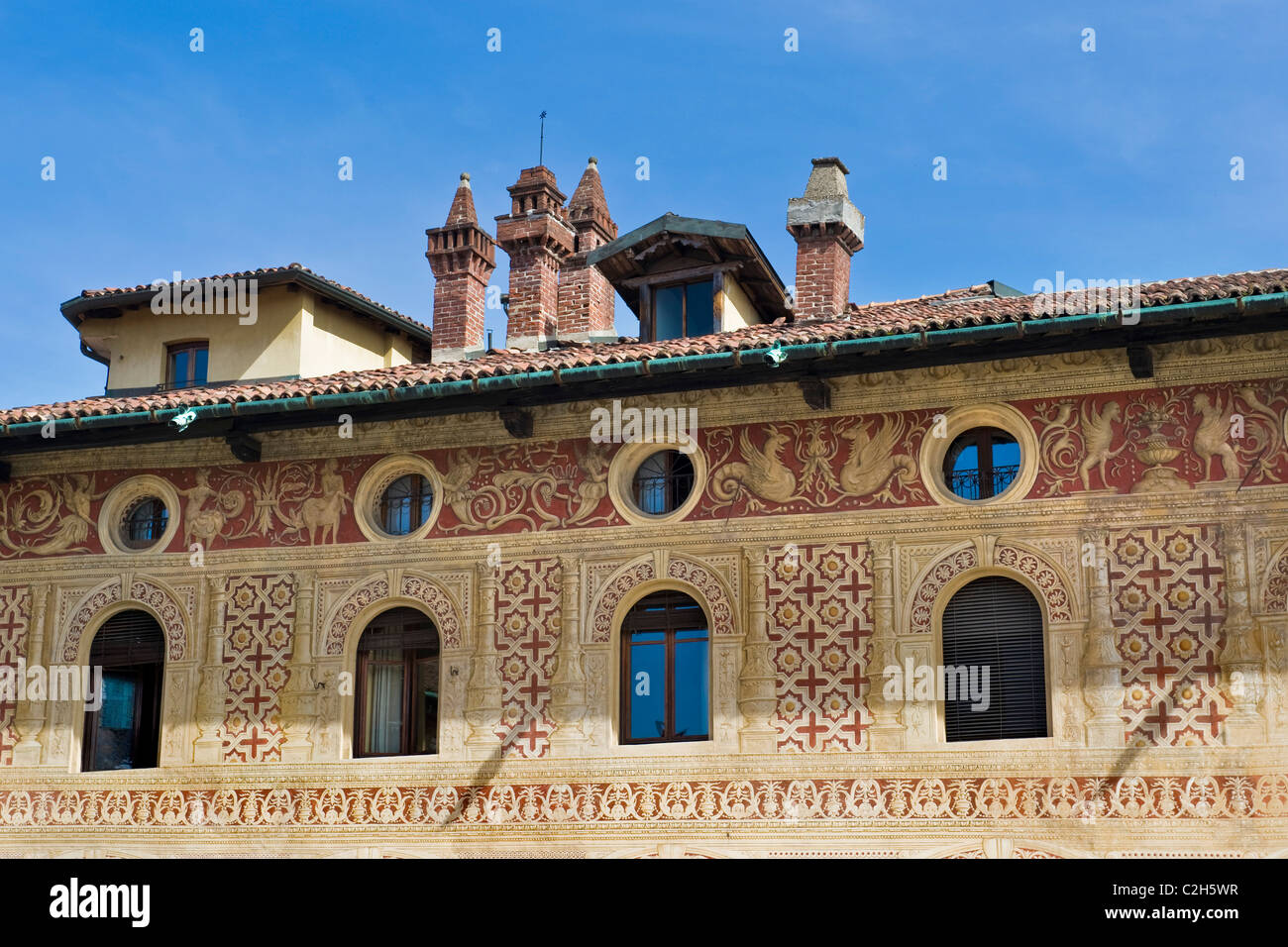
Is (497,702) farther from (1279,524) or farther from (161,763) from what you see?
(1279,524)

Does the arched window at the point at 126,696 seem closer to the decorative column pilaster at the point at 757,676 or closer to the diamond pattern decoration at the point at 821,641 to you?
the decorative column pilaster at the point at 757,676

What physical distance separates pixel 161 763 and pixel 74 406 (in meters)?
3.64

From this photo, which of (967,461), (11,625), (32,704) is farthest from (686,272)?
(32,704)

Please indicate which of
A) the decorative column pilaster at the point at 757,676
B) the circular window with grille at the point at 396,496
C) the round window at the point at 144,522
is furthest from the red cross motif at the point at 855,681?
the round window at the point at 144,522

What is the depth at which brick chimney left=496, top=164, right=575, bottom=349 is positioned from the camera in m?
20.1

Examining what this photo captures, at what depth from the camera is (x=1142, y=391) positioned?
14758mm

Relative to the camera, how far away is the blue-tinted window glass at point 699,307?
723 inches

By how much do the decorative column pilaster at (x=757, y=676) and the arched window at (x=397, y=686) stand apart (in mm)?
2878

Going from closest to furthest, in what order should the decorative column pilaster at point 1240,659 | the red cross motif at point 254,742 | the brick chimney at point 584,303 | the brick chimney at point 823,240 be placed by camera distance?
the decorative column pilaster at point 1240,659 → the red cross motif at point 254,742 → the brick chimney at point 823,240 → the brick chimney at point 584,303

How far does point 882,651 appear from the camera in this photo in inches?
586

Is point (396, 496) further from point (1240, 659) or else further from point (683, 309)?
point (1240, 659)

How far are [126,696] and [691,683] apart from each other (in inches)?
216

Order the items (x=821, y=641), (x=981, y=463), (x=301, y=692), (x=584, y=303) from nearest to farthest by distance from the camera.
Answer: (x=821, y=641) < (x=981, y=463) < (x=301, y=692) < (x=584, y=303)
